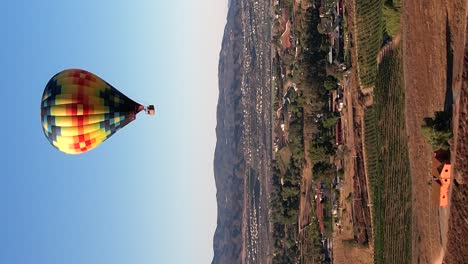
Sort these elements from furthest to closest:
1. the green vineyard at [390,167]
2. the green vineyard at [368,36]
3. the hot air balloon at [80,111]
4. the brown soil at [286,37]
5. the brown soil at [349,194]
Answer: the brown soil at [286,37] < the brown soil at [349,194] < the green vineyard at [368,36] < the green vineyard at [390,167] < the hot air balloon at [80,111]

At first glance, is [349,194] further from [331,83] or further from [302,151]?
[302,151]

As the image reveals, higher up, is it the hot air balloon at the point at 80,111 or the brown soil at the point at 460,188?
the hot air balloon at the point at 80,111

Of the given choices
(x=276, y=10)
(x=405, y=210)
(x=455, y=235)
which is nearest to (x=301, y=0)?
(x=276, y=10)

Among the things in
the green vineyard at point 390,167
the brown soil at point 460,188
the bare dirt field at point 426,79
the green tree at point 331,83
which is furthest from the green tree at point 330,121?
the brown soil at point 460,188

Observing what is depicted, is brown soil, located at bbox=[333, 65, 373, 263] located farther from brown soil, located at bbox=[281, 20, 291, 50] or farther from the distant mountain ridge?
the distant mountain ridge

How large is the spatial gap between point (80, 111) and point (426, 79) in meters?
16.9

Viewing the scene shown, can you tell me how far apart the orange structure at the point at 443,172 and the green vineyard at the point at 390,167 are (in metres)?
4.18

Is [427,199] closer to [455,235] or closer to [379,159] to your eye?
[455,235]

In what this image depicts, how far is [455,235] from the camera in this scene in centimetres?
2100

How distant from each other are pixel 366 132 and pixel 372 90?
9.11ft

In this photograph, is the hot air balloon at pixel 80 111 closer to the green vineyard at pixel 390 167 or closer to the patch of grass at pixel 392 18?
the green vineyard at pixel 390 167

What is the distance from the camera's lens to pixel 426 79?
25.9 m

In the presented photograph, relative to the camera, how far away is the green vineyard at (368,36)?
34344 mm

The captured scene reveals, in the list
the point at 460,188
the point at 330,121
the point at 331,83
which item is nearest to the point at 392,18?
the point at 331,83
